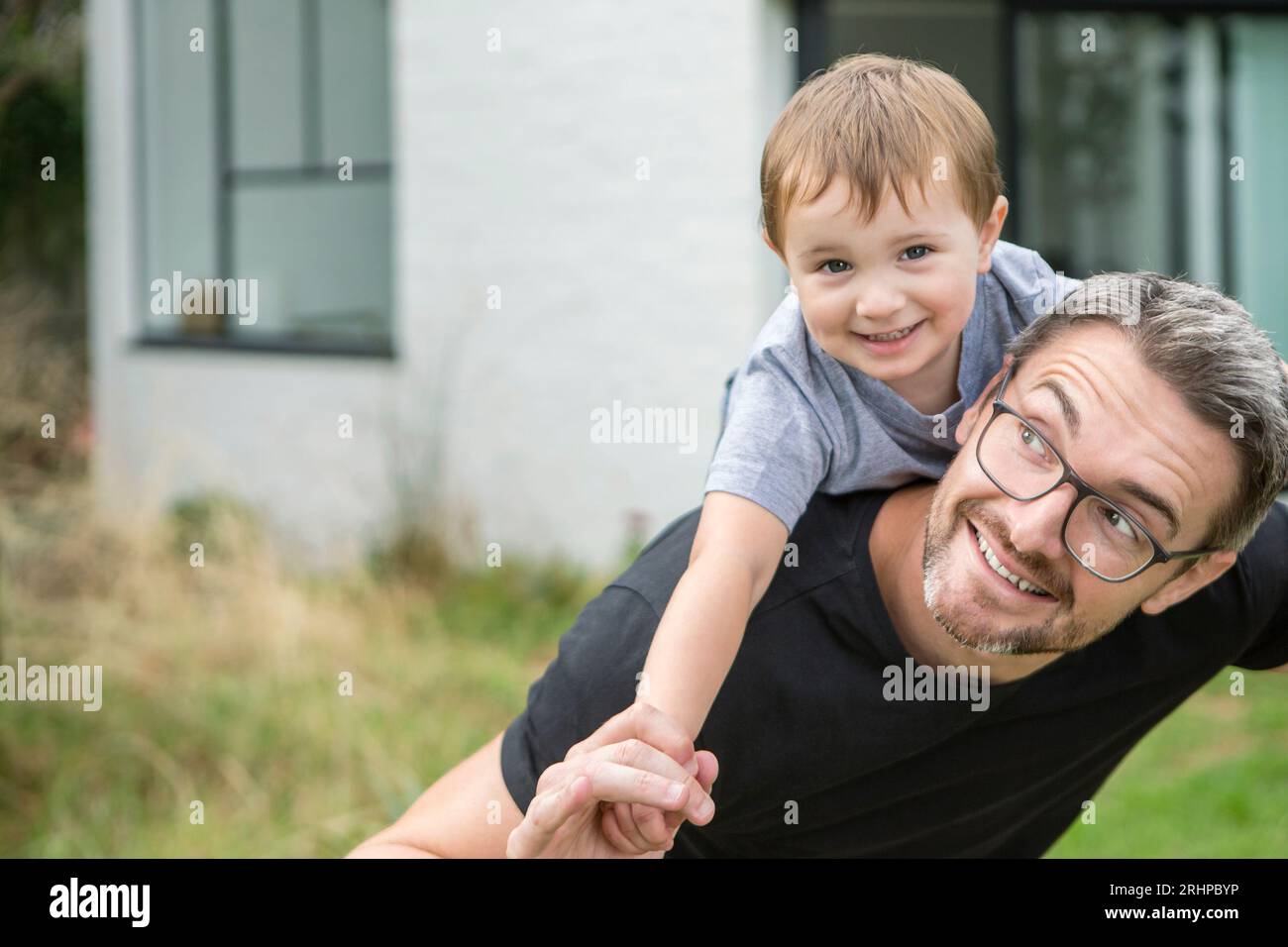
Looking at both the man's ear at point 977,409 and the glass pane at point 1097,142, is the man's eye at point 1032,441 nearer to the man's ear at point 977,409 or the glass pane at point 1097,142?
the man's ear at point 977,409

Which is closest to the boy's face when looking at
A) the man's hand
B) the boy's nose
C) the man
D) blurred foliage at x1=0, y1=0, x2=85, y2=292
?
the boy's nose

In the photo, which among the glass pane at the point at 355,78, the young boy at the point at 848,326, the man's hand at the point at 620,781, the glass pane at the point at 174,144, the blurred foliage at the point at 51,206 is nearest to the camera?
the man's hand at the point at 620,781

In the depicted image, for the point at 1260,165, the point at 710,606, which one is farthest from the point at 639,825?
the point at 1260,165

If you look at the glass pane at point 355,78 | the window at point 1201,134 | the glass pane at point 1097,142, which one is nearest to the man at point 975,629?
the window at point 1201,134

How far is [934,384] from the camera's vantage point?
1.98m

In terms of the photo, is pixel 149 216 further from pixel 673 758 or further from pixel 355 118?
pixel 673 758

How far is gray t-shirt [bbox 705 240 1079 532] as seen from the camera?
1857 mm

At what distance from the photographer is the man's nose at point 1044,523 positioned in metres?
1.76

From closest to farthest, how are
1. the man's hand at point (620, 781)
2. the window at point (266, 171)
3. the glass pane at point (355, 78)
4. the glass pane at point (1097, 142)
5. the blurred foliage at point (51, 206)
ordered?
the man's hand at point (620, 781), the glass pane at point (1097, 142), the blurred foliage at point (51, 206), the glass pane at point (355, 78), the window at point (266, 171)

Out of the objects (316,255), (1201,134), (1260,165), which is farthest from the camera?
(316,255)

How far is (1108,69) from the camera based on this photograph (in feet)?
30.9

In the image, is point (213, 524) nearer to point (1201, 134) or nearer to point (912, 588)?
point (1201, 134)

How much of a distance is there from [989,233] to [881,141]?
203mm

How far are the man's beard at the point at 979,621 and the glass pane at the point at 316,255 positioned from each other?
7.42 metres
